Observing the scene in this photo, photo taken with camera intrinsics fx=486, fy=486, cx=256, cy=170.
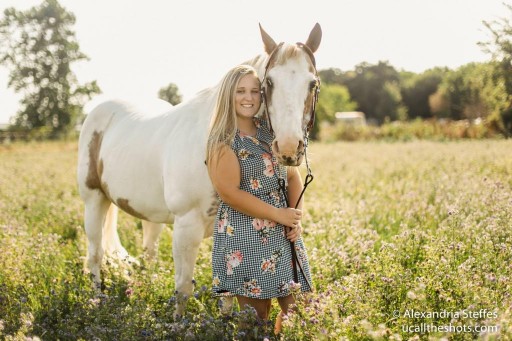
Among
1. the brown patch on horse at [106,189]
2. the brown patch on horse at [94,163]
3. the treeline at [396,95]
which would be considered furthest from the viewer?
the treeline at [396,95]

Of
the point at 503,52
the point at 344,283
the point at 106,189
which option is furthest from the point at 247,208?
the point at 503,52

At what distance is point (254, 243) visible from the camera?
304cm

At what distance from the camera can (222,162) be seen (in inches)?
119

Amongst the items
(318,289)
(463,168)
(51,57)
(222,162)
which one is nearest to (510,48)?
(463,168)

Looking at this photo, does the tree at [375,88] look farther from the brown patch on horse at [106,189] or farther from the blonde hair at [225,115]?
the blonde hair at [225,115]

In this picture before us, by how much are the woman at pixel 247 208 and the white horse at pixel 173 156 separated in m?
0.25

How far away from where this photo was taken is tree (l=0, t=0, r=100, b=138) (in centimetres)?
4412

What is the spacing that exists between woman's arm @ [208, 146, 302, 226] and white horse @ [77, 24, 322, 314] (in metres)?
0.35

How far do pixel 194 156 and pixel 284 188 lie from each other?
72 centimetres

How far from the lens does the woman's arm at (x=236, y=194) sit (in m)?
2.99

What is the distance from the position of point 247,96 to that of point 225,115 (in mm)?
185

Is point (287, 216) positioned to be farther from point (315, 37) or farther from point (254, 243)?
point (315, 37)

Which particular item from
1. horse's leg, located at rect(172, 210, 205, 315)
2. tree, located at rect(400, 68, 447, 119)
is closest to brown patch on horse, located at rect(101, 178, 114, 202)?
horse's leg, located at rect(172, 210, 205, 315)

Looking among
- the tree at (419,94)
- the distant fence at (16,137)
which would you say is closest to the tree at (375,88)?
the tree at (419,94)
